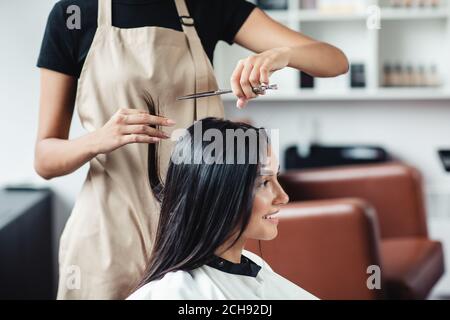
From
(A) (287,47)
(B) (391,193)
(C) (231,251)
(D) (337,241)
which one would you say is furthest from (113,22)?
(B) (391,193)

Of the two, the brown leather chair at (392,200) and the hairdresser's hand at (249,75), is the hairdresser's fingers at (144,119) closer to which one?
the hairdresser's hand at (249,75)

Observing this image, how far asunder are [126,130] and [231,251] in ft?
0.78

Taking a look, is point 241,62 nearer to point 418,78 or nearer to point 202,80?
point 202,80

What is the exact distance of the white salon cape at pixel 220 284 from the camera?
1035 millimetres

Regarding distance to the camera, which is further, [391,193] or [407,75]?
[407,75]

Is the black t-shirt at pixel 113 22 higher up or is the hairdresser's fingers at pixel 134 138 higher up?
the black t-shirt at pixel 113 22

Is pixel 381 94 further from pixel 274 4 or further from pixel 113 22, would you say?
pixel 113 22

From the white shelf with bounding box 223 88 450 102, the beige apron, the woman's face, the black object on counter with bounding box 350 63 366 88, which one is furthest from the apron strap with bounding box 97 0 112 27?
the black object on counter with bounding box 350 63 366 88

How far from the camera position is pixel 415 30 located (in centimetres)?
301

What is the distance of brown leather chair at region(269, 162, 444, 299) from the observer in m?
2.34

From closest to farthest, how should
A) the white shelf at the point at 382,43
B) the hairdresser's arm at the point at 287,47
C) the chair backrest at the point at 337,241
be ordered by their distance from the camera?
1. the hairdresser's arm at the point at 287,47
2. the chair backrest at the point at 337,241
3. the white shelf at the point at 382,43

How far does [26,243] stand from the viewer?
1270mm

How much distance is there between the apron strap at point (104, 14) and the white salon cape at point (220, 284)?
0.38 metres

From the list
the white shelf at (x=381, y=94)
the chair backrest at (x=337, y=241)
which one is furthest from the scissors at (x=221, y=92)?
the white shelf at (x=381, y=94)
